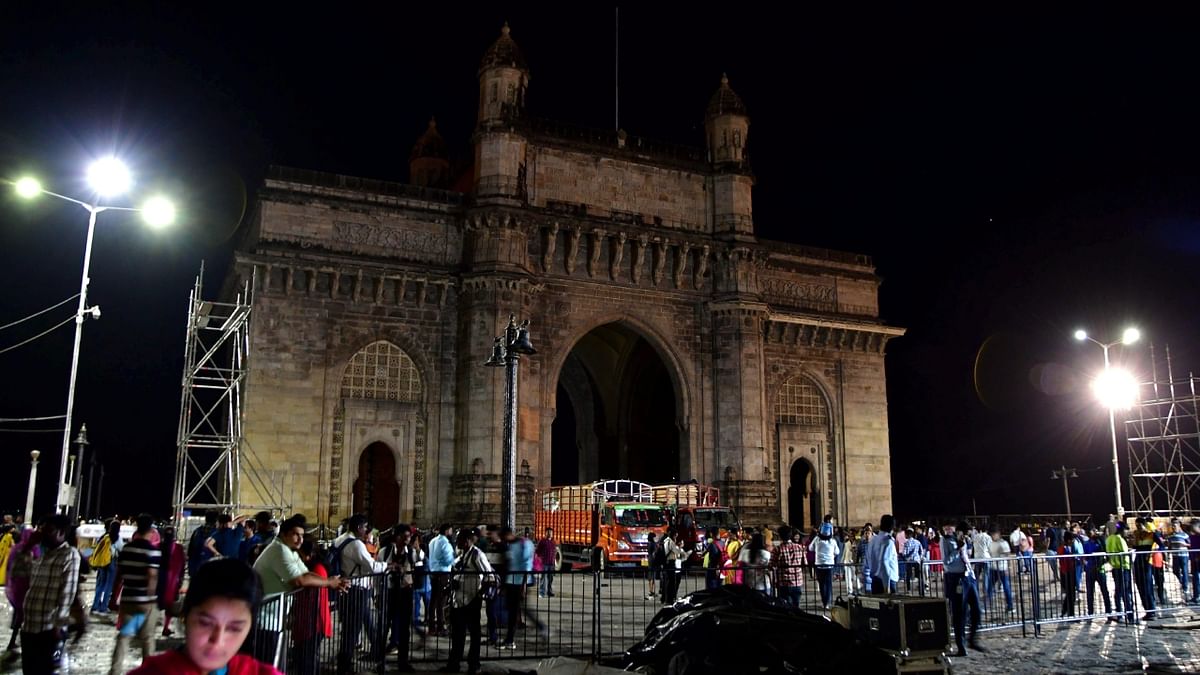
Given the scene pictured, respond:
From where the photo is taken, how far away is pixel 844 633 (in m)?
7.28

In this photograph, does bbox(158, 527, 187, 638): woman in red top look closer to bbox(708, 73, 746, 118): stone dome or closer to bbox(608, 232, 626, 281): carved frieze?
bbox(608, 232, 626, 281): carved frieze

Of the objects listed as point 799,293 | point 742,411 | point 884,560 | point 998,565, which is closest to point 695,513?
point 742,411

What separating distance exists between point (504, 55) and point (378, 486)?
14.1 metres

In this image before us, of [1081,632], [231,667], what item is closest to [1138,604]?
[1081,632]

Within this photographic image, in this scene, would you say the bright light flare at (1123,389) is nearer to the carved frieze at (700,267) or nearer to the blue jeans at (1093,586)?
the carved frieze at (700,267)

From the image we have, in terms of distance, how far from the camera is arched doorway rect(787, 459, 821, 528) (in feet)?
110

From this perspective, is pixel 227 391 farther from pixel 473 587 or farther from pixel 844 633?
pixel 844 633

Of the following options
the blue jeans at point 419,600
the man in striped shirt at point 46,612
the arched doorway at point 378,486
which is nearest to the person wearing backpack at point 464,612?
the blue jeans at point 419,600

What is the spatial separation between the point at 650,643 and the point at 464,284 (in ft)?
66.7

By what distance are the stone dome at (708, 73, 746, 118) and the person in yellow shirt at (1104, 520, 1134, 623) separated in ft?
66.1

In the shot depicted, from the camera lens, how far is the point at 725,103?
3200 cm

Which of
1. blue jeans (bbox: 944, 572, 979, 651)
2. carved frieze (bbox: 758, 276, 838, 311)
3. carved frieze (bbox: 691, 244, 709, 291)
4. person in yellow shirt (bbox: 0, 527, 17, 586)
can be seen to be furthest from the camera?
carved frieze (bbox: 758, 276, 838, 311)

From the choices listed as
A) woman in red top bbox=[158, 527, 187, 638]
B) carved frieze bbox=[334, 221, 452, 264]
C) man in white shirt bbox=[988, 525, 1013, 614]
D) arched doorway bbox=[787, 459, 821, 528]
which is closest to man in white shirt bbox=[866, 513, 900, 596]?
man in white shirt bbox=[988, 525, 1013, 614]

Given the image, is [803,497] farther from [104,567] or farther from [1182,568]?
[104,567]
